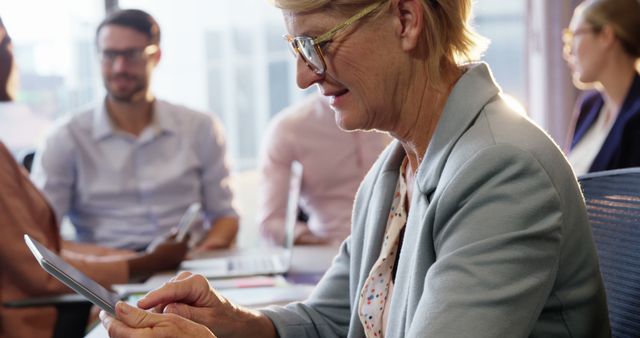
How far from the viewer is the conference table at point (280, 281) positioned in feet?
6.19

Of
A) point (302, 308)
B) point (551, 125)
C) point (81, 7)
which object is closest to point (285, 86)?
point (81, 7)

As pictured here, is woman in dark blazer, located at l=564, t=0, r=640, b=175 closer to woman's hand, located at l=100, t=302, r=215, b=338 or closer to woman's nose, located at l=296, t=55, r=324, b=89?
woman's nose, located at l=296, t=55, r=324, b=89

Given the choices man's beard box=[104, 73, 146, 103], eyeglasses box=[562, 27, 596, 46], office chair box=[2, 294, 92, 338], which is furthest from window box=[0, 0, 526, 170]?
office chair box=[2, 294, 92, 338]

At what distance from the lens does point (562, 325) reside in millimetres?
1194

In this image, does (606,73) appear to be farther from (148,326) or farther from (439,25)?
(148,326)

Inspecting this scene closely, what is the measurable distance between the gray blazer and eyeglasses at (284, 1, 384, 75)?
0.18m

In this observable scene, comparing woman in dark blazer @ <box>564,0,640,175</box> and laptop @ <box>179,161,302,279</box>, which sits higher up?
woman in dark blazer @ <box>564,0,640,175</box>

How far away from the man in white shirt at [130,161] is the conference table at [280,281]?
23.8 inches

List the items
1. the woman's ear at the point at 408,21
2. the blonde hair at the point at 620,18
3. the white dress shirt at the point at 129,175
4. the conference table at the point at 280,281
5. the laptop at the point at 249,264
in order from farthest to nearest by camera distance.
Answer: the blonde hair at the point at 620,18 → the white dress shirt at the point at 129,175 → the laptop at the point at 249,264 → the conference table at the point at 280,281 → the woman's ear at the point at 408,21

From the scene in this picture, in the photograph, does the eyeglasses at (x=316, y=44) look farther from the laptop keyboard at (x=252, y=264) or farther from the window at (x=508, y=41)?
the window at (x=508, y=41)

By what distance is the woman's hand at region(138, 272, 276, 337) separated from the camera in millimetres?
1361

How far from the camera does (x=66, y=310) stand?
2.13m

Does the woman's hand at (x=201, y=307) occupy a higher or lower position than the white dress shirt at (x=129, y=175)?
higher

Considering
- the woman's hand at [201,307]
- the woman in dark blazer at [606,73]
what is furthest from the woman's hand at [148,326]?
the woman in dark blazer at [606,73]
